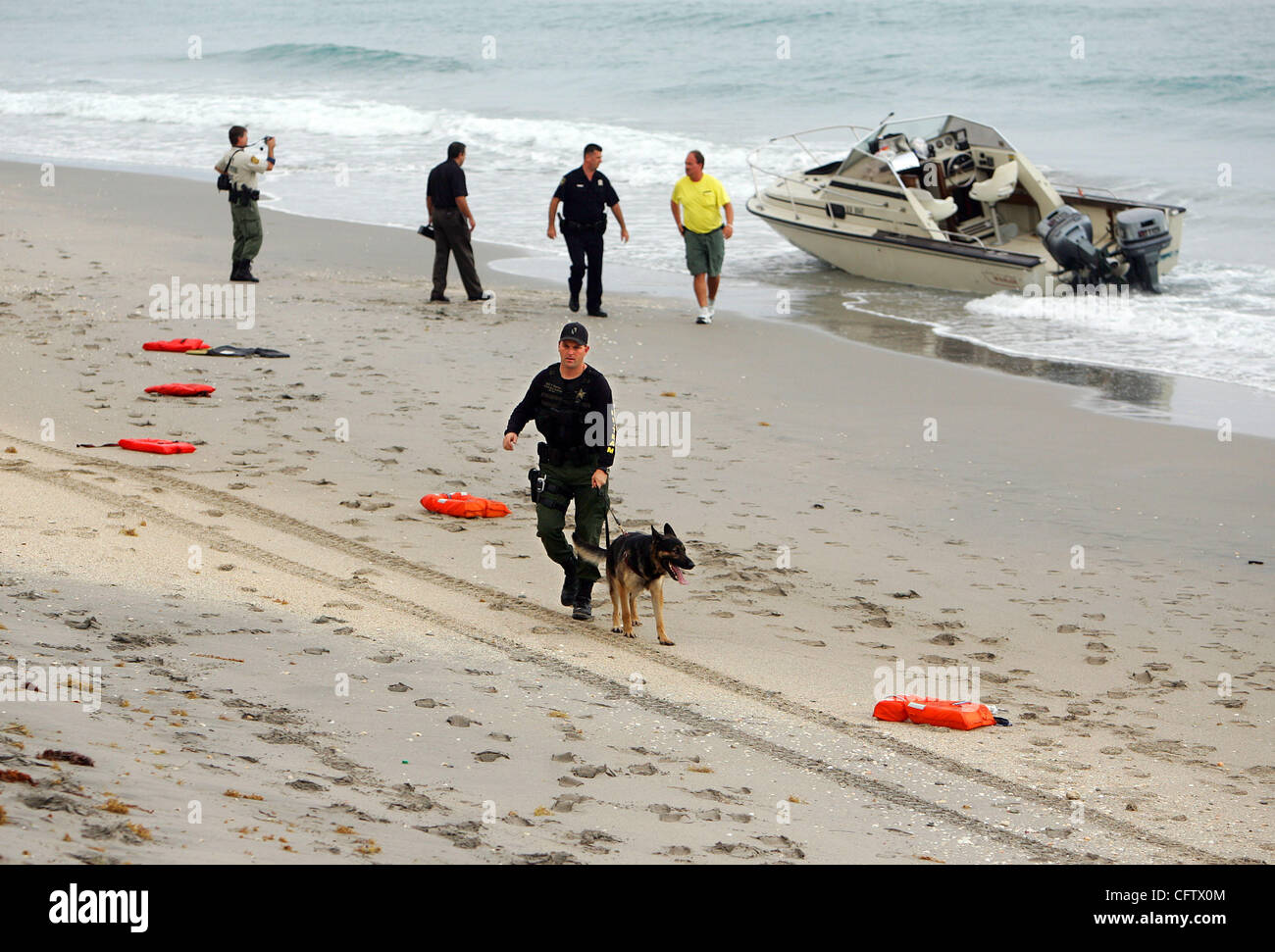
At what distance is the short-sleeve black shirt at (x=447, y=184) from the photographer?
14312 mm

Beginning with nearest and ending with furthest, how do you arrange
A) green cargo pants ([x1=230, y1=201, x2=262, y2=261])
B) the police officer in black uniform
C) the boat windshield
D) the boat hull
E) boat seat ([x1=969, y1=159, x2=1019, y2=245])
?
the police officer in black uniform, green cargo pants ([x1=230, y1=201, x2=262, y2=261]), the boat hull, boat seat ([x1=969, y1=159, x2=1019, y2=245]), the boat windshield

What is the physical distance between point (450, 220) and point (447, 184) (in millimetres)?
388

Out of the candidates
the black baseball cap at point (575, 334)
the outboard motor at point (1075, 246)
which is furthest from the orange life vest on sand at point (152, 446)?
the outboard motor at point (1075, 246)

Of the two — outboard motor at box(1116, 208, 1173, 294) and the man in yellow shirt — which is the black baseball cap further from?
outboard motor at box(1116, 208, 1173, 294)

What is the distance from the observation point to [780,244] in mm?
20500

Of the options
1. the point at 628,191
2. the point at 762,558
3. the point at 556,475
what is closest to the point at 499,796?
the point at 556,475

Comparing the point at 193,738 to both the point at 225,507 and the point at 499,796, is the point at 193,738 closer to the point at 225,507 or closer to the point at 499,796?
the point at 499,796

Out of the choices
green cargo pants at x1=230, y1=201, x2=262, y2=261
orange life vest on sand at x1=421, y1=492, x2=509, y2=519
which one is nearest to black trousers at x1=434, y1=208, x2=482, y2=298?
green cargo pants at x1=230, y1=201, x2=262, y2=261

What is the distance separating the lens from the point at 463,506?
841cm

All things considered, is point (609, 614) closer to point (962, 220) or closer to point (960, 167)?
point (962, 220)

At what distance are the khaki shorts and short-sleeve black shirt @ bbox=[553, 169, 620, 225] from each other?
3.19ft

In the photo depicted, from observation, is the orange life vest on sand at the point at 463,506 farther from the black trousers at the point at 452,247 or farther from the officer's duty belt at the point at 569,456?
the black trousers at the point at 452,247

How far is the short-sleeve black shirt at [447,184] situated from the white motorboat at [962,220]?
183 inches

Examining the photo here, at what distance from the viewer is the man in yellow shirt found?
14305 millimetres
